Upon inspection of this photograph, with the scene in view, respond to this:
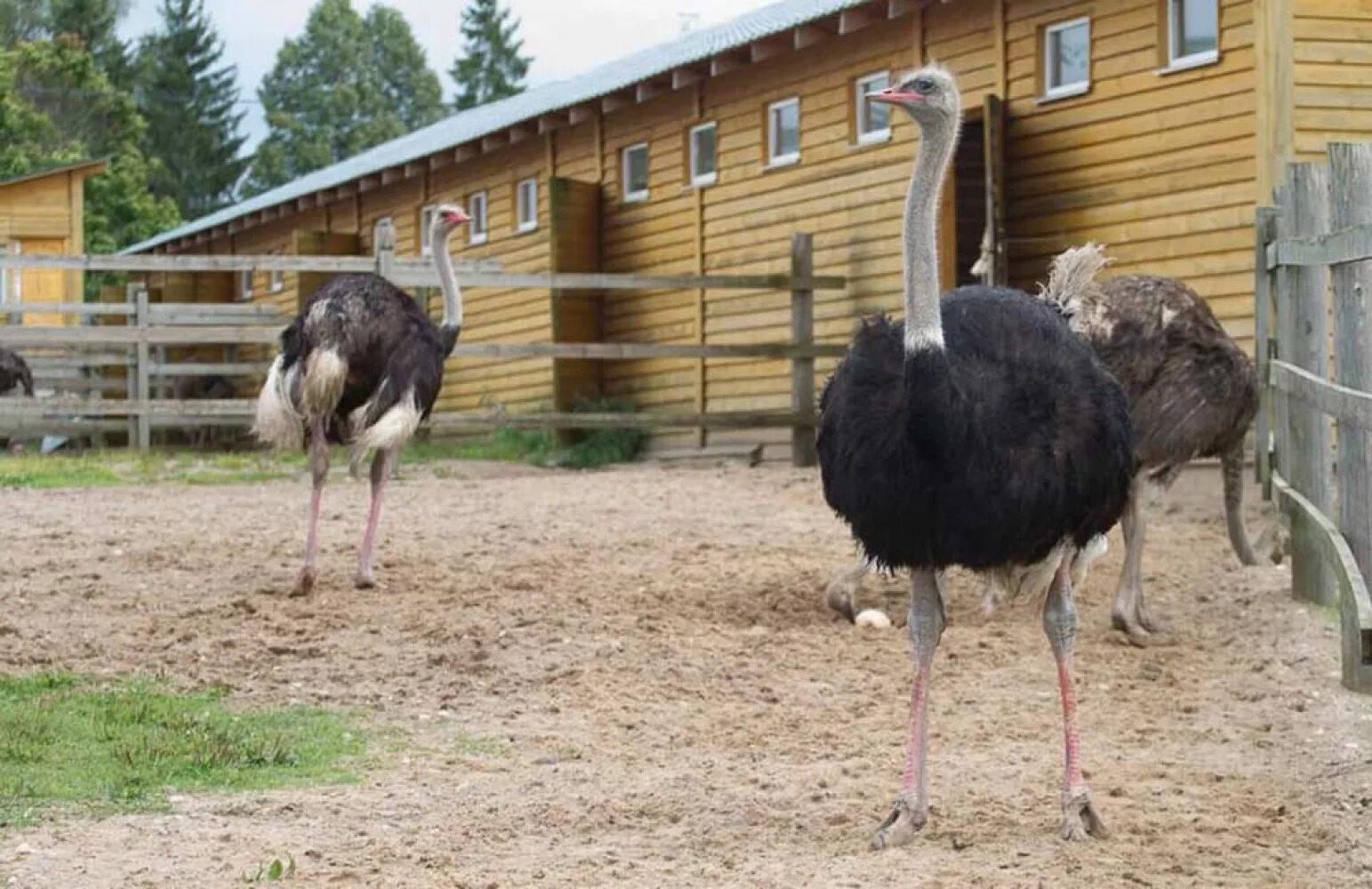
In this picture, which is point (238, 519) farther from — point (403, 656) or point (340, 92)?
point (340, 92)

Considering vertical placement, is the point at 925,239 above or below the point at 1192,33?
below

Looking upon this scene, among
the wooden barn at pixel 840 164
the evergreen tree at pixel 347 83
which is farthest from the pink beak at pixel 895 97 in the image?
the evergreen tree at pixel 347 83

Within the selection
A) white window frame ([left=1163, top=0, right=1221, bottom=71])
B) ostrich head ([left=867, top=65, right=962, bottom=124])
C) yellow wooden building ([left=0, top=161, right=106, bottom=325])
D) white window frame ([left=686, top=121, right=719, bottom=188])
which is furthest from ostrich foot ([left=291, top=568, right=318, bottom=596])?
yellow wooden building ([left=0, top=161, right=106, bottom=325])

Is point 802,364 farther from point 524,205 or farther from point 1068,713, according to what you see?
point 1068,713

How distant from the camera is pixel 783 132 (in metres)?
22.3

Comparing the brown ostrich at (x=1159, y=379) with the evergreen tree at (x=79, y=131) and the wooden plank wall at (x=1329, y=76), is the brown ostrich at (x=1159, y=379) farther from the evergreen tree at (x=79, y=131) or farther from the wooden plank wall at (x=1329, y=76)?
the evergreen tree at (x=79, y=131)

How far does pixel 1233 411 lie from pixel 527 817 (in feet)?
16.6

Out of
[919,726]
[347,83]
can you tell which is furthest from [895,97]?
[347,83]

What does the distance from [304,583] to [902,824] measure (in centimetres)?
511

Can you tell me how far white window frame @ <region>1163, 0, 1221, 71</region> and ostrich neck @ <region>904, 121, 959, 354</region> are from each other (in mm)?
10526

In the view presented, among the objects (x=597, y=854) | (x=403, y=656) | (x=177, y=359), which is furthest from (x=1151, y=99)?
Answer: (x=177, y=359)

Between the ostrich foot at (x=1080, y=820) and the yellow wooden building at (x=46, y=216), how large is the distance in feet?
115

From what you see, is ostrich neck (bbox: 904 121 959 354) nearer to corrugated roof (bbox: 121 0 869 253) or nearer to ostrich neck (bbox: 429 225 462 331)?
ostrich neck (bbox: 429 225 462 331)

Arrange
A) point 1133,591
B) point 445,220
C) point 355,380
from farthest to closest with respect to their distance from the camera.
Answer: point 445,220 → point 355,380 → point 1133,591
